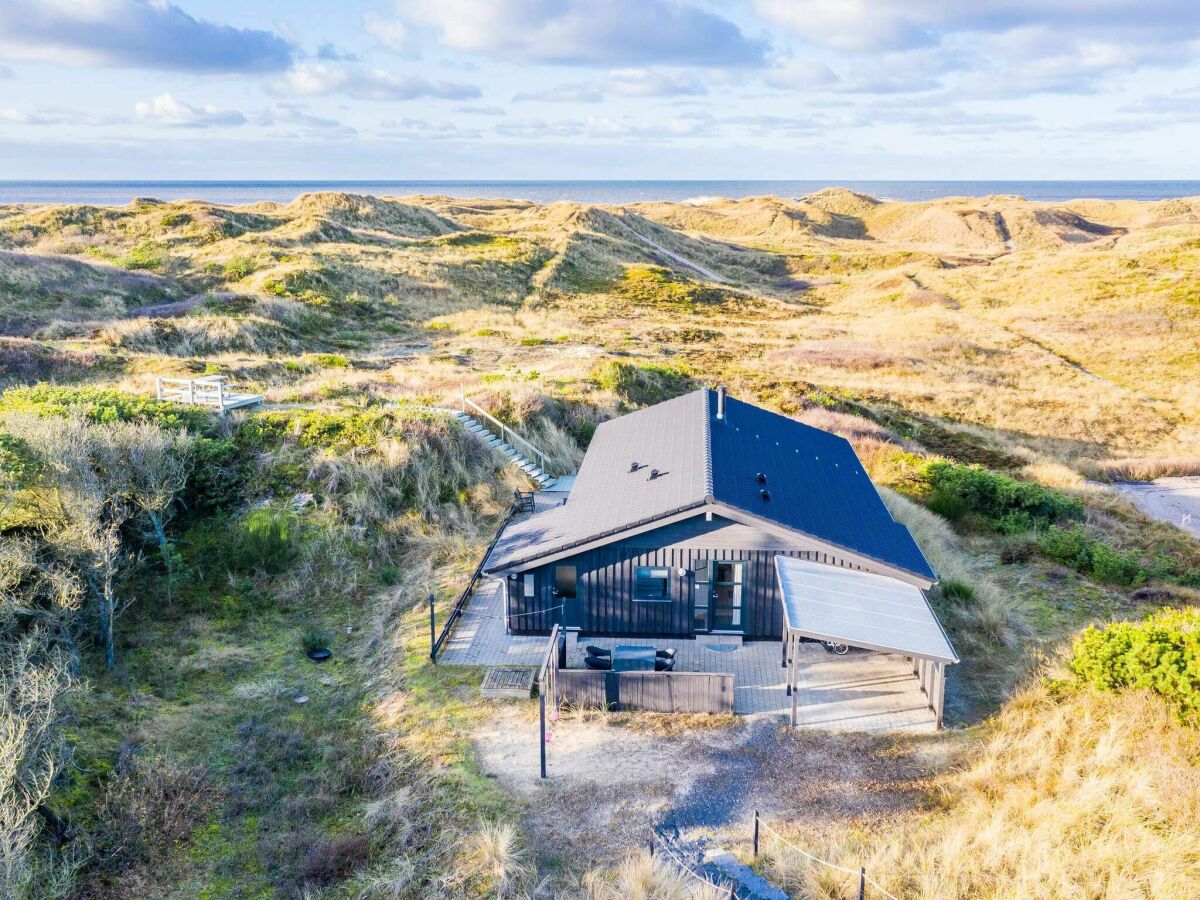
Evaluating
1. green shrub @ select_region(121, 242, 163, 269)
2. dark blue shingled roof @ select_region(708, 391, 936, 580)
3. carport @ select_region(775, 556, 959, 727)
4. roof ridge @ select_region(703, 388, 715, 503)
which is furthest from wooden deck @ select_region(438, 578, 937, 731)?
green shrub @ select_region(121, 242, 163, 269)

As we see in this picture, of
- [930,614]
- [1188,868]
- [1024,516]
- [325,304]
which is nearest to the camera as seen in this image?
[1188,868]

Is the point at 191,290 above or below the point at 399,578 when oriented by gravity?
above

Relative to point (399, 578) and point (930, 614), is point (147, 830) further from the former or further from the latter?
point (930, 614)

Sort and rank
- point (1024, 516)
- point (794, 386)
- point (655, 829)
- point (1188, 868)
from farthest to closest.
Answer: point (794, 386) → point (1024, 516) → point (655, 829) → point (1188, 868)

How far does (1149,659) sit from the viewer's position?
516 inches

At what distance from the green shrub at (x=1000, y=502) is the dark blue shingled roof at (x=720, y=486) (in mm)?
5735

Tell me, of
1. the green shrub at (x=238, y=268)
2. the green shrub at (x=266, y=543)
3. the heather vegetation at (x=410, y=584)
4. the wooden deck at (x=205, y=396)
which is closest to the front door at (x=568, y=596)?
the heather vegetation at (x=410, y=584)

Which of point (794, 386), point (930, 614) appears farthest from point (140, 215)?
point (930, 614)

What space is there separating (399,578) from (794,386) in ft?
79.9

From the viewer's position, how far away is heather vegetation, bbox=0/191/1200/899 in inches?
430

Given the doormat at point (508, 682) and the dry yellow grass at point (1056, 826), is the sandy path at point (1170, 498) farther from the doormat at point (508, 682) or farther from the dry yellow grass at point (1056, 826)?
the doormat at point (508, 682)

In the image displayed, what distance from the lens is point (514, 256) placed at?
73312mm

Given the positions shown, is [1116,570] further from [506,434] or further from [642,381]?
[642,381]

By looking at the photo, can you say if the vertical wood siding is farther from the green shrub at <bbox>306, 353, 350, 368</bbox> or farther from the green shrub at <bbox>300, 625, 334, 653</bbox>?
the green shrub at <bbox>306, 353, 350, 368</bbox>
